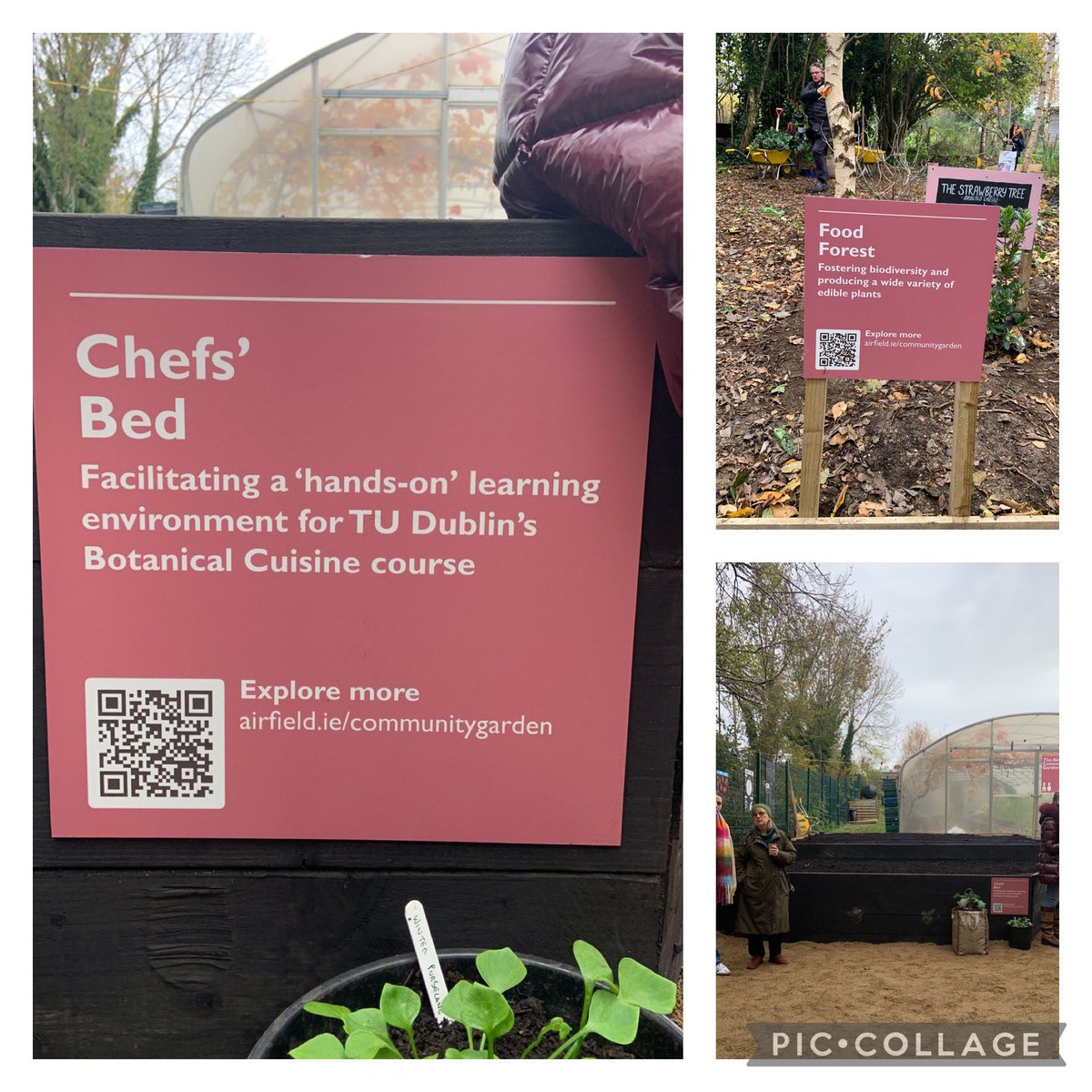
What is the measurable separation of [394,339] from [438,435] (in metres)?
0.17

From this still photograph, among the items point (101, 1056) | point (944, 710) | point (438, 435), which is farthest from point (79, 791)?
point (944, 710)

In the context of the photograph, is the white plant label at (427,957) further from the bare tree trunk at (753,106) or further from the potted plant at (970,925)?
the bare tree trunk at (753,106)

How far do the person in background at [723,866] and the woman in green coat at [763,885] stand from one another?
0.04ft

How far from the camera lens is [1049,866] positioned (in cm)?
130

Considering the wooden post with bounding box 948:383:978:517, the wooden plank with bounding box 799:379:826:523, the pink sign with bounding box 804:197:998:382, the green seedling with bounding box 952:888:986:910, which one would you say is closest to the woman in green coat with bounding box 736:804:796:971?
the green seedling with bounding box 952:888:986:910

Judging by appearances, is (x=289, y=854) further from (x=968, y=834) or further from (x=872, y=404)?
(x=872, y=404)

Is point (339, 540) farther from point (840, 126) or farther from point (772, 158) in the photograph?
point (840, 126)

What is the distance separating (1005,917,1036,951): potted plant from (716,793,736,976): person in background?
449 millimetres

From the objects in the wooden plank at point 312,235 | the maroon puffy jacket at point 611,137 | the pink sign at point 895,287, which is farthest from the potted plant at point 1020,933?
the wooden plank at point 312,235

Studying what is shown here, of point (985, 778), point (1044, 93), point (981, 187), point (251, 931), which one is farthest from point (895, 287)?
point (251, 931)

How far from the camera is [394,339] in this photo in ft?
4.22

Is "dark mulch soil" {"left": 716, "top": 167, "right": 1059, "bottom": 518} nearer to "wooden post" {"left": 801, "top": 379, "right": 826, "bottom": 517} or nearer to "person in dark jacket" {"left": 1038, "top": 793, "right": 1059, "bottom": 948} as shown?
"wooden post" {"left": 801, "top": 379, "right": 826, "bottom": 517}

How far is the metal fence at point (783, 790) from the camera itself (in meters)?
1.28

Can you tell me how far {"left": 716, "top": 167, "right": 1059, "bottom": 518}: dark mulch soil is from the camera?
146cm
